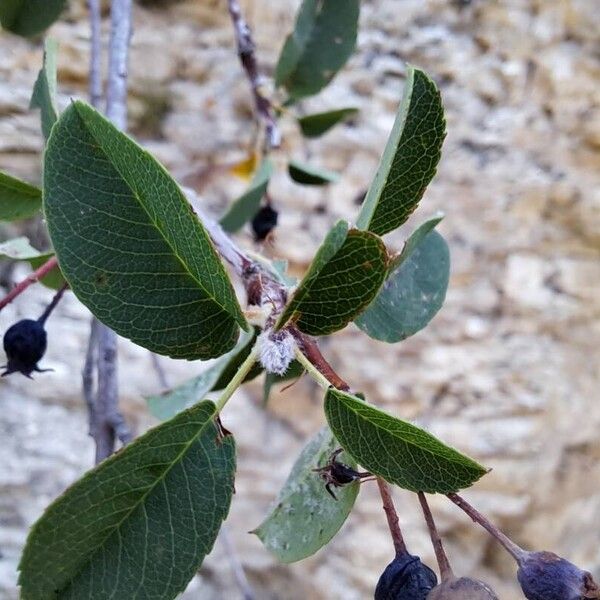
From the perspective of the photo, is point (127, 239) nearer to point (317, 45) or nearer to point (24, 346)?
point (24, 346)

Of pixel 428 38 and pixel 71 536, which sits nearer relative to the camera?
pixel 71 536

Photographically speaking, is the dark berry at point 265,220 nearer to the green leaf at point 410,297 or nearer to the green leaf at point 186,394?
the green leaf at point 186,394

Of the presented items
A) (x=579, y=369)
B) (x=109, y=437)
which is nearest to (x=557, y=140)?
(x=579, y=369)

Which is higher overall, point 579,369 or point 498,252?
point 498,252

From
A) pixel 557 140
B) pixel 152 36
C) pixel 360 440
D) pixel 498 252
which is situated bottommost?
pixel 498 252

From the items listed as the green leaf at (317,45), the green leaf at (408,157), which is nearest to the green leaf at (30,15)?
the green leaf at (317,45)

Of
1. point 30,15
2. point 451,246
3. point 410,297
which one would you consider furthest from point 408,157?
point 451,246

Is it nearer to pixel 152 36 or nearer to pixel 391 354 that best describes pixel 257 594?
pixel 391 354
